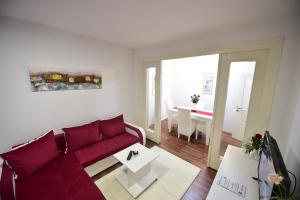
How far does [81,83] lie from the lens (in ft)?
8.00

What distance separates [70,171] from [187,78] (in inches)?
175

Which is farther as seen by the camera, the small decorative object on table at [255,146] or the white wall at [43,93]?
the white wall at [43,93]

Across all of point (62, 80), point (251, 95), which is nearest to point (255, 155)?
point (251, 95)

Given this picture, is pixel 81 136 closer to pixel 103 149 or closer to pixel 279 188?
pixel 103 149

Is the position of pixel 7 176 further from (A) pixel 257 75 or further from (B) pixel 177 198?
(A) pixel 257 75

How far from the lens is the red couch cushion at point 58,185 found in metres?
1.31

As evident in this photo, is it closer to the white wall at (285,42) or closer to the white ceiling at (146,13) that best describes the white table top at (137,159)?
the white wall at (285,42)

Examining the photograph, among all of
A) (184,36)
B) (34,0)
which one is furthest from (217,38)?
(34,0)

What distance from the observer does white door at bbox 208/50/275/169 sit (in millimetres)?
1656

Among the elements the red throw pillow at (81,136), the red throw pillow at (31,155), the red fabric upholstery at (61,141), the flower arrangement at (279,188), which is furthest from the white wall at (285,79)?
the red fabric upholstery at (61,141)

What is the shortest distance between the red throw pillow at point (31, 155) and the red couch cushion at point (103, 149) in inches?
15.7

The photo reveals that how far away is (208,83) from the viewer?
4.26m

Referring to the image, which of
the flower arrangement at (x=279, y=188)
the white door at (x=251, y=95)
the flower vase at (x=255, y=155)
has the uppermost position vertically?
the white door at (x=251, y=95)

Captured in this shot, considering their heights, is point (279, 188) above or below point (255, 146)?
above
